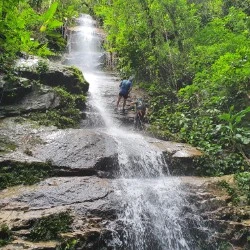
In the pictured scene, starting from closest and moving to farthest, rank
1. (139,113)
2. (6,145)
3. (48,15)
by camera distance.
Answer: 1. (6,145)
2. (139,113)
3. (48,15)

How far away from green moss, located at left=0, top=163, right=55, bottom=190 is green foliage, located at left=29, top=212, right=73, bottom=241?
158cm

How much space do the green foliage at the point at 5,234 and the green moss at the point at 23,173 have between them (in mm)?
1644

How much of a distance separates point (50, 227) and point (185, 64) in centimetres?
1152

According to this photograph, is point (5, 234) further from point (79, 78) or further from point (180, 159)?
point (79, 78)

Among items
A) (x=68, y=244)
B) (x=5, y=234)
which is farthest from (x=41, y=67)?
(x=68, y=244)

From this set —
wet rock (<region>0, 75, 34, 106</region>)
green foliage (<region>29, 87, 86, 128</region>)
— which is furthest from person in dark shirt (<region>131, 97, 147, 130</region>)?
wet rock (<region>0, 75, 34, 106</region>)

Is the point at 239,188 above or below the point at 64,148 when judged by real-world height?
below

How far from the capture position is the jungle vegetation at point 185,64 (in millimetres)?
10805

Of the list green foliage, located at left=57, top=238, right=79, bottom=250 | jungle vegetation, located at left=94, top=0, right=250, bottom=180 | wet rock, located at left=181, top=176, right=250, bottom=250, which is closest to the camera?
green foliage, located at left=57, top=238, right=79, bottom=250

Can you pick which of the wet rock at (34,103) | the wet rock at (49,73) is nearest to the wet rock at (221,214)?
the wet rock at (34,103)

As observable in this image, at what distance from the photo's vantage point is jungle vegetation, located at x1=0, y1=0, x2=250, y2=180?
10.8 meters

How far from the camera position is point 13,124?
10023 mm

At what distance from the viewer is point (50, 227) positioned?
619 centimetres

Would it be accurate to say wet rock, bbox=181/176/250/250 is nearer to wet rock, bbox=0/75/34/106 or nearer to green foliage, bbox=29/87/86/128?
green foliage, bbox=29/87/86/128
